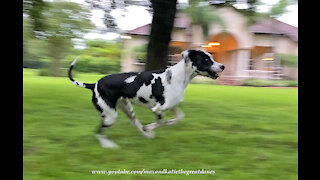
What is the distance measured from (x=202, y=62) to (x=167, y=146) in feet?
5.17

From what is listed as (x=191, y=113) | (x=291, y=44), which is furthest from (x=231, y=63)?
(x=191, y=113)

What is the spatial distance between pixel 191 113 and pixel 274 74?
52.3ft

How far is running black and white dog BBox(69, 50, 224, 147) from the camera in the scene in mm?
4871

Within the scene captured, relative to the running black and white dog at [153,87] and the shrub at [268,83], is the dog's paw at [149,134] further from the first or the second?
the shrub at [268,83]

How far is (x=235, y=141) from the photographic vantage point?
557 centimetres

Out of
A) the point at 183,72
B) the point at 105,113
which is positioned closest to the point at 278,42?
the point at 183,72

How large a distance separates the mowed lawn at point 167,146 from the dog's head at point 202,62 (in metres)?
1.33

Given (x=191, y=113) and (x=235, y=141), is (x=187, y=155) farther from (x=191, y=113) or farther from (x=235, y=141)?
(x=191, y=113)

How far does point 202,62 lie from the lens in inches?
192

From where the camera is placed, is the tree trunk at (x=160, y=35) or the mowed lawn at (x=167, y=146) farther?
the tree trunk at (x=160, y=35)

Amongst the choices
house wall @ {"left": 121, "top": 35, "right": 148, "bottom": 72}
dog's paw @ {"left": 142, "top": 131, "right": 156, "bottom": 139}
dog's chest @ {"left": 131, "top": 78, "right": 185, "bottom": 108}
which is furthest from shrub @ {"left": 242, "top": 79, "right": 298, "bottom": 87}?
dog's chest @ {"left": 131, "top": 78, "right": 185, "bottom": 108}

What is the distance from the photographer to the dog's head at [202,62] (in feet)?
15.9

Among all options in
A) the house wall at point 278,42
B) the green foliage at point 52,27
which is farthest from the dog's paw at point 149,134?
the house wall at point 278,42

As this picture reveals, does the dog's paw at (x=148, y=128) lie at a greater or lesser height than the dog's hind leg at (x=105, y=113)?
lesser
